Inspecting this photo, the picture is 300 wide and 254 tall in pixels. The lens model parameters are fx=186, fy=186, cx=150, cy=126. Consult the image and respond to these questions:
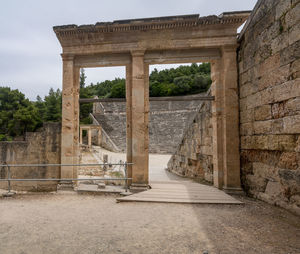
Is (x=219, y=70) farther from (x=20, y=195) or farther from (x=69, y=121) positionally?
(x=20, y=195)

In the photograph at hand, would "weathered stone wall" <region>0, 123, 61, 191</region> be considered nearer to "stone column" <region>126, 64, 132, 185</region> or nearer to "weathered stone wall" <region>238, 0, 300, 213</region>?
"stone column" <region>126, 64, 132, 185</region>

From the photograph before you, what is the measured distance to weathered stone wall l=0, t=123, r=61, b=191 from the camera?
6.06 metres

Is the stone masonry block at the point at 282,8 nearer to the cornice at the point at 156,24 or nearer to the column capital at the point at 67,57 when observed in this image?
the cornice at the point at 156,24

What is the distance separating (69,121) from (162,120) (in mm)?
27851

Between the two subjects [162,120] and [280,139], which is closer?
[280,139]

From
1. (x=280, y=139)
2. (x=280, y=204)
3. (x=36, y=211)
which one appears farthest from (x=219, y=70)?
(x=36, y=211)

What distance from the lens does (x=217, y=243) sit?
9.57ft

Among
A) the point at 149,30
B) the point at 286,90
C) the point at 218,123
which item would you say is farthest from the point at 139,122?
the point at 286,90

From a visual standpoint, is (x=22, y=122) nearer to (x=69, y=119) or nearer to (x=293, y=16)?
(x=69, y=119)

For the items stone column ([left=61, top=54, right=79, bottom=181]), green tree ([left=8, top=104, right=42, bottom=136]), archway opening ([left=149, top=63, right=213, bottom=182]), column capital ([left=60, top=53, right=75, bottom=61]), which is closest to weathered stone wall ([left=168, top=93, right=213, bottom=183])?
archway opening ([left=149, top=63, right=213, bottom=182])

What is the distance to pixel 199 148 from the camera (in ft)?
24.5

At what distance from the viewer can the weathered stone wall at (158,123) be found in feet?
86.7

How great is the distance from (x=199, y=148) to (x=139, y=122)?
3.00m

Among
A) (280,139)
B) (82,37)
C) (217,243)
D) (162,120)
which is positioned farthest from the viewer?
(162,120)
